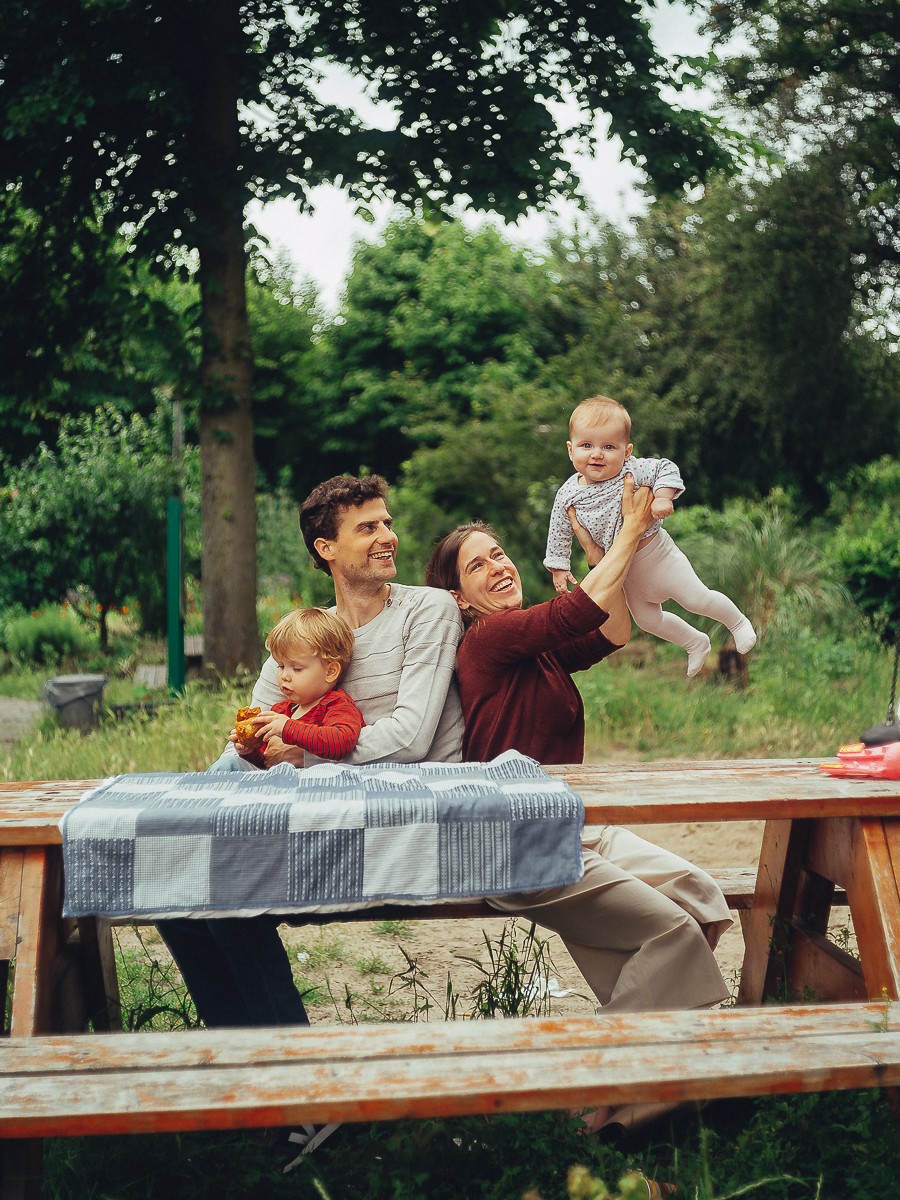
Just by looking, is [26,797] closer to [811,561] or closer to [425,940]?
[425,940]

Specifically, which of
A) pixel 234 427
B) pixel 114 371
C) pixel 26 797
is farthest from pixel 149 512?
pixel 26 797

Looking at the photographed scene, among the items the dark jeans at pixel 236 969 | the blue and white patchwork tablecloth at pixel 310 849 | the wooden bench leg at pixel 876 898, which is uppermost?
the blue and white patchwork tablecloth at pixel 310 849

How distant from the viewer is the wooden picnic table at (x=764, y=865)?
7.92ft

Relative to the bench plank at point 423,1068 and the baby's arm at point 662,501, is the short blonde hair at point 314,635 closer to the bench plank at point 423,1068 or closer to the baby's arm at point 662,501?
the baby's arm at point 662,501

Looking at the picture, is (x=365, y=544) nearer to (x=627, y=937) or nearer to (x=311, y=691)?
(x=311, y=691)

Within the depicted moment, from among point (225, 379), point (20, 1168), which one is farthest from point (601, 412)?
point (225, 379)

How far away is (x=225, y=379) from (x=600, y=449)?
5.57 m

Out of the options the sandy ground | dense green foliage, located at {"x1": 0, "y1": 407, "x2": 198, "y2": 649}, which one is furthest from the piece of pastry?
dense green foliage, located at {"x1": 0, "y1": 407, "x2": 198, "y2": 649}

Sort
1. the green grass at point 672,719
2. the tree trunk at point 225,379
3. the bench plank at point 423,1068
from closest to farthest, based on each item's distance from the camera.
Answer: the bench plank at point 423,1068, the green grass at point 672,719, the tree trunk at point 225,379

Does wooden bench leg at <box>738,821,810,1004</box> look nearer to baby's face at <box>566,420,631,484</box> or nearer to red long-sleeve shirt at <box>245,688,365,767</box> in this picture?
baby's face at <box>566,420,631,484</box>

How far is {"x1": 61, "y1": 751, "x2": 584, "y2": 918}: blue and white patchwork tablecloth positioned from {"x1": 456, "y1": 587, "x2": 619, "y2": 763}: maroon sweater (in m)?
0.55

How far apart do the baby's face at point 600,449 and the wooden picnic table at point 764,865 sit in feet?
2.47

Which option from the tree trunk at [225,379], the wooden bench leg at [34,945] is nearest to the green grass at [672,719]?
the tree trunk at [225,379]

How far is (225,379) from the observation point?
26.7 ft
